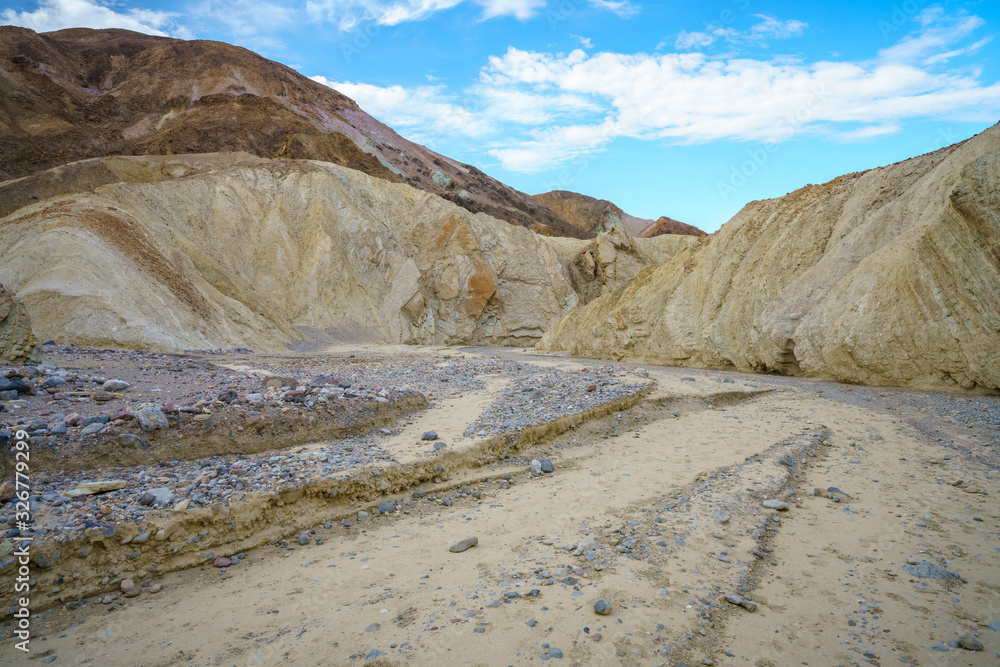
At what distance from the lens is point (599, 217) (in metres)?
70.1

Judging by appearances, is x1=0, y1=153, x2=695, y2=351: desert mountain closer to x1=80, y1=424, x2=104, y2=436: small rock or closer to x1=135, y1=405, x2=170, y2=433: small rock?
x1=135, y1=405, x2=170, y2=433: small rock

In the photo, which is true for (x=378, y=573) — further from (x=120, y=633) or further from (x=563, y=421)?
(x=563, y=421)

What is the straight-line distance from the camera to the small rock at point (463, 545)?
4621mm

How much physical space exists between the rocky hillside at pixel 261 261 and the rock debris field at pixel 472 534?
1021cm

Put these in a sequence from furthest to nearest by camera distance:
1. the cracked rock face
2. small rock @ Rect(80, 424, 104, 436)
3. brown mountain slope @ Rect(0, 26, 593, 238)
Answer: brown mountain slope @ Rect(0, 26, 593, 238) < the cracked rock face < small rock @ Rect(80, 424, 104, 436)

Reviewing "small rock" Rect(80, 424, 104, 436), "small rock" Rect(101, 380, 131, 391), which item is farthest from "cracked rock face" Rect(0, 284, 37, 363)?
"small rock" Rect(80, 424, 104, 436)

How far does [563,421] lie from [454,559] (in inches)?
170

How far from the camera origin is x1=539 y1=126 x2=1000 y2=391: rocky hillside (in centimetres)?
1158

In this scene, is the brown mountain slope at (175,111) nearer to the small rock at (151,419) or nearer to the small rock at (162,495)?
the small rock at (151,419)

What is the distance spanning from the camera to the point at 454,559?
4.46 metres

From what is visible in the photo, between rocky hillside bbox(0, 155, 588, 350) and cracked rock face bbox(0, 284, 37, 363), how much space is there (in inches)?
218

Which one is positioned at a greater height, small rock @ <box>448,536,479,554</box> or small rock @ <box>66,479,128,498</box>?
small rock @ <box>66,479,128,498</box>

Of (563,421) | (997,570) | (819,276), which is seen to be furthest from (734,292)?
(997,570)

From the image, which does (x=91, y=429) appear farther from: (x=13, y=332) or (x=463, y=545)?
(x=13, y=332)
